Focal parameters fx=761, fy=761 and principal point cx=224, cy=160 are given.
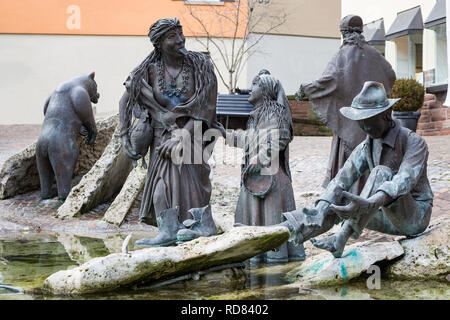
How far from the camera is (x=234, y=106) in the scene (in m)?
7.70

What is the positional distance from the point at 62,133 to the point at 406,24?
12.7 m

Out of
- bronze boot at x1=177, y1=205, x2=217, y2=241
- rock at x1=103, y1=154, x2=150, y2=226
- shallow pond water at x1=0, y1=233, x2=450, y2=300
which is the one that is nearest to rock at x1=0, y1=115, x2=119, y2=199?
rock at x1=103, y1=154, x2=150, y2=226

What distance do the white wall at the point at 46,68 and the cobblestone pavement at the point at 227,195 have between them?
342 inches

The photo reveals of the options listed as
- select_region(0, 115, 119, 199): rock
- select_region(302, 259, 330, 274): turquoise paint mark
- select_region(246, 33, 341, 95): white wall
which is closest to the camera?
select_region(302, 259, 330, 274): turquoise paint mark

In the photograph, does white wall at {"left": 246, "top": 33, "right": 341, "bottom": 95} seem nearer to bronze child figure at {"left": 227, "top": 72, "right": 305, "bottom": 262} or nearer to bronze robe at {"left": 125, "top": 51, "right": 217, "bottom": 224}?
bronze child figure at {"left": 227, "top": 72, "right": 305, "bottom": 262}

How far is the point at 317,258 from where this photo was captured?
612 centimetres

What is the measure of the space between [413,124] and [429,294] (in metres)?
13.1

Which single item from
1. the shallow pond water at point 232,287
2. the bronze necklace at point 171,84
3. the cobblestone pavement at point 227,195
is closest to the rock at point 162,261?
the shallow pond water at point 232,287

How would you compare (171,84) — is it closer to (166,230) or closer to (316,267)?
(166,230)

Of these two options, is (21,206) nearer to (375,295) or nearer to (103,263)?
(103,263)

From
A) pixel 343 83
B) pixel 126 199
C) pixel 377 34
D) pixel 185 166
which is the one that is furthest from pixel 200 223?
pixel 377 34

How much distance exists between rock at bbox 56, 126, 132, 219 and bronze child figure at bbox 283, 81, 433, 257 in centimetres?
569

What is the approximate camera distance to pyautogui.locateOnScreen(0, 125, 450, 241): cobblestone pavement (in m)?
9.58

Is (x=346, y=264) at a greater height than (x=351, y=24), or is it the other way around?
(x=351, y=24)
